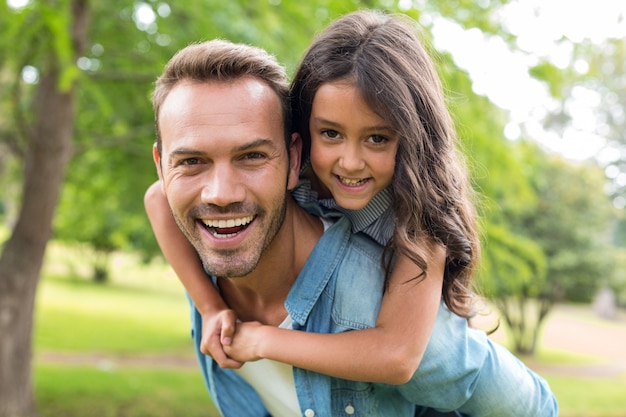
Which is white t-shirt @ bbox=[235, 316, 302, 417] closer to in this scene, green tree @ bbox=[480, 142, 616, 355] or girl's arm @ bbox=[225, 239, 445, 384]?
girl's arm @ bbox=[225, 239, 445, 384]

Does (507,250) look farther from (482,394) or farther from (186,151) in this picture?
(186,151)

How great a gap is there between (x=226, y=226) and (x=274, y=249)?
0.93 ft

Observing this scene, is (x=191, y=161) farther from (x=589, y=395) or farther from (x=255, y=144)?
(x=589, y=395)

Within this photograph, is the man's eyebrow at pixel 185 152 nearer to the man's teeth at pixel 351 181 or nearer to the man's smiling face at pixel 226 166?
the man's smiling face at pixel 226 166

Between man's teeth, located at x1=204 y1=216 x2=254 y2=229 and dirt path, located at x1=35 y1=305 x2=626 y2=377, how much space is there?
12.1 m

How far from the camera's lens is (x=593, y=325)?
1038 inches

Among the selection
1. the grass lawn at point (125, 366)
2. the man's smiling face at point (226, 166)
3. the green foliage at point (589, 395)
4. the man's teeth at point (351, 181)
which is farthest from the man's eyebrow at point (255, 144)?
the green foliage at point (589, 395)

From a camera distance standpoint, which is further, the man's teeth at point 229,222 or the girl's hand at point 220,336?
the girl's hand at point 220,336

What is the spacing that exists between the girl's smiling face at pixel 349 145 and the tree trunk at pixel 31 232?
5.54 meters

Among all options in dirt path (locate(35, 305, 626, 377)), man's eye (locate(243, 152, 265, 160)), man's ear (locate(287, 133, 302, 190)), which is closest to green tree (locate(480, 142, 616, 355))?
dirt path (locate(35, 305, 626, 377))

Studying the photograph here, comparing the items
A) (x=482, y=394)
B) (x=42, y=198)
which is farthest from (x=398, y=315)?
(x=42, y=198)

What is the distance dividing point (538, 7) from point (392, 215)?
3867 millimetres

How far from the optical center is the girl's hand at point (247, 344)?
1979 mm

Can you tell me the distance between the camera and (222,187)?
6.05 ft
